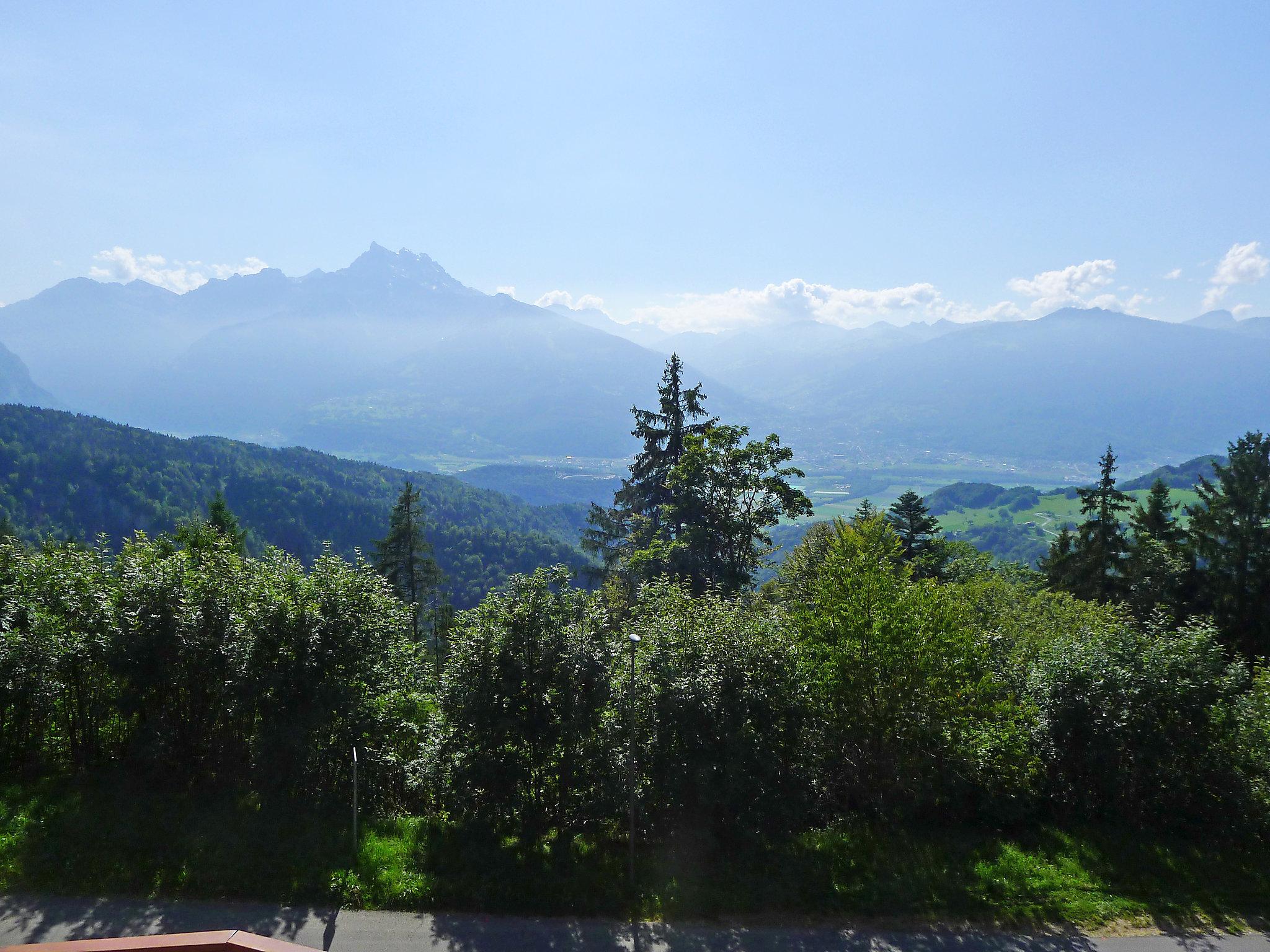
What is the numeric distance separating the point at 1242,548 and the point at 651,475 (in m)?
26.8

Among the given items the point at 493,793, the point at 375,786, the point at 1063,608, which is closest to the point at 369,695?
the point at 375,786

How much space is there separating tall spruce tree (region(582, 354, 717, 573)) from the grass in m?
19.7

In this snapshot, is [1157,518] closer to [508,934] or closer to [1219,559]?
[1219,559]

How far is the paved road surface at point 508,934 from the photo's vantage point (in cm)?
1056

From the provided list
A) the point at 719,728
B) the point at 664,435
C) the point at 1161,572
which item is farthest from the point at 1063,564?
the point at 719,728

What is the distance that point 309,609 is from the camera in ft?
45.1

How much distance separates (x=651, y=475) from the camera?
33.8 meters

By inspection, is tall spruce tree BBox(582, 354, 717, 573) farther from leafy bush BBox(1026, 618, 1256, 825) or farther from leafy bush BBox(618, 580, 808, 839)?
leafy bush BBox(1026, 618, 1256, 825)

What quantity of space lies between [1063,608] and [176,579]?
32.0m

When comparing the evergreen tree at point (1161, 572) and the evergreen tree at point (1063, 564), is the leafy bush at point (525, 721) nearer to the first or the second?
the evergreen tree at point (1161, 572)

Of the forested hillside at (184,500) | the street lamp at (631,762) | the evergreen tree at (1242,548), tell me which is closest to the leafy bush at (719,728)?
the street lamp at (631,762)

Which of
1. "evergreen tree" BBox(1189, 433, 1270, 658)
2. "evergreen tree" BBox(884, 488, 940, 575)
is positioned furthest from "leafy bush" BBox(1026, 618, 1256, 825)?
"evergreen tree" BBox(884, 488, 940, 575)

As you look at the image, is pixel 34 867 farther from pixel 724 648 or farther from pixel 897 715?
pixel 897 715

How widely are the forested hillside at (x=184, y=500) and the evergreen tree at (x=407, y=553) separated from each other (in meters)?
90.5
